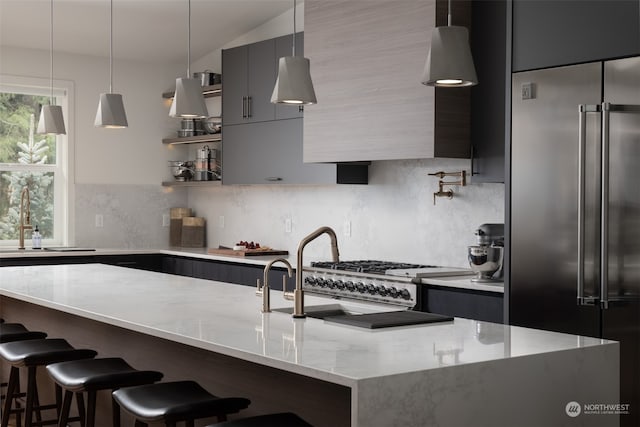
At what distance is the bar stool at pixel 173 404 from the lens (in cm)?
263

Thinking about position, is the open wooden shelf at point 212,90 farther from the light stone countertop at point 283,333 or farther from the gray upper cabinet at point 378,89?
the light stone countertop at point 283,333

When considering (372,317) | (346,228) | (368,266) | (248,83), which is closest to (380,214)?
(346,228)

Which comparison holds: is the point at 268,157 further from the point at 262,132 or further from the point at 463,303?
the point at 463,303

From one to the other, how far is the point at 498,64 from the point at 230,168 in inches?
111

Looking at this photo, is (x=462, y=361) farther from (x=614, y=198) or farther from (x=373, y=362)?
(x=614, y=198)

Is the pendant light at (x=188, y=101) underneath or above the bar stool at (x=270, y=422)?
above

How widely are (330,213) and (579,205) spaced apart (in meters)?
2.94

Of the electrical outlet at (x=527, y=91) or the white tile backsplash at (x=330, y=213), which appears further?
the white tile backsplash at (x=330, y=213)

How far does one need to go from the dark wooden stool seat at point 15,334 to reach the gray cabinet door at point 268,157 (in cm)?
235

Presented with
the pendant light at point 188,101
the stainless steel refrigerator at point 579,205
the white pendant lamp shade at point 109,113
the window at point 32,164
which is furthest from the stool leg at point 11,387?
the window at point 32,164

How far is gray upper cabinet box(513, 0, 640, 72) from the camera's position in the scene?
3.57m

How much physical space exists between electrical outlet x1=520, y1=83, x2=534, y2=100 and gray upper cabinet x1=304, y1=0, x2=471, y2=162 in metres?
0.87

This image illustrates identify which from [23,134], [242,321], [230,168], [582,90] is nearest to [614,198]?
[582,90]

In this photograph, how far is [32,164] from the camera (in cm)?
721
